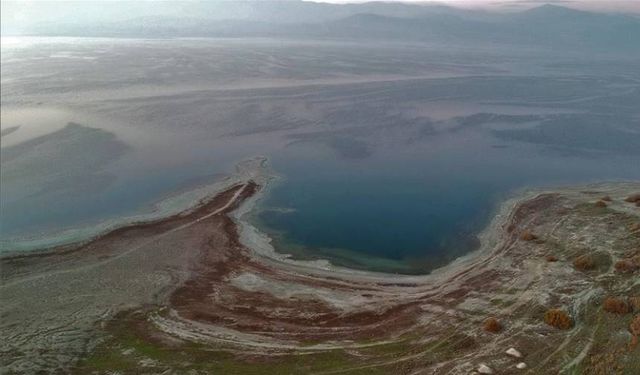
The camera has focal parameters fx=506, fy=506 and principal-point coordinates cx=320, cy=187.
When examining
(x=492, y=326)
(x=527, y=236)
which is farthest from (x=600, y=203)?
(x=492, y=326)

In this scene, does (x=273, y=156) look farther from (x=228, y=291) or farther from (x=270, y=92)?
(x=270, y=92)

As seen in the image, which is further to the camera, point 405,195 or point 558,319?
point 405,195

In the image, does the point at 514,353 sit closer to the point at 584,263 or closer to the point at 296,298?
the point at 584,263

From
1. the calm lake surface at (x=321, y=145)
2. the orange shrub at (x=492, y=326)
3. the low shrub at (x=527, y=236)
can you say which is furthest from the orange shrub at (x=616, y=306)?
the calm lake surface at (x=321, y=145)

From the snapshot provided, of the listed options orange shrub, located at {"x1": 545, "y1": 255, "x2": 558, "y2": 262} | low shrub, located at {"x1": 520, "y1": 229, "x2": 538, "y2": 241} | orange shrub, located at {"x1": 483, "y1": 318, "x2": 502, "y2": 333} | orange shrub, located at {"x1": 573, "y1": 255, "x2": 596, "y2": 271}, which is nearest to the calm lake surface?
low shrub, located at {"x1": 520, "y1": 229, "x2": 538, "y2": 241}

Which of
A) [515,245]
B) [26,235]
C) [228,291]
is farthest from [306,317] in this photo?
[26,235]

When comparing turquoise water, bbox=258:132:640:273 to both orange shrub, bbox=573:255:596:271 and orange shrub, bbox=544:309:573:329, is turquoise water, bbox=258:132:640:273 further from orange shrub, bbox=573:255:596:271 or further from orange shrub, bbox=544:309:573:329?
orange shrub, bbox=544:309:573:329

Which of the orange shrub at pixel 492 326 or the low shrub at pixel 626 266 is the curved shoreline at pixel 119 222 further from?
the low shrub at pixel 626 266
